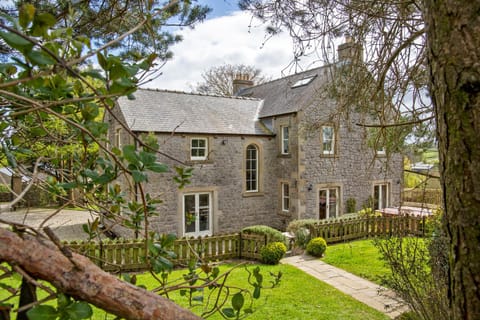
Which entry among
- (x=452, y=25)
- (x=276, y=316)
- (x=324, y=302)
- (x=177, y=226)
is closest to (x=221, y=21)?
(x=452, y=25)

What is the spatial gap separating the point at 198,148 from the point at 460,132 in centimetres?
1218

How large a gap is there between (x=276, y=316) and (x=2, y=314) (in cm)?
553

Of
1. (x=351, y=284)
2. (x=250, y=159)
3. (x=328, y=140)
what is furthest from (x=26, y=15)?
(x=328, y=140)

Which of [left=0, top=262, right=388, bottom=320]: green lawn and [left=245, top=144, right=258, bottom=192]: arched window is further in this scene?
[left=245, top=144, right=258, bottom=192]: arched window

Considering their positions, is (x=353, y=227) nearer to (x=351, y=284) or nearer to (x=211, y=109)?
(x=351, y=284)

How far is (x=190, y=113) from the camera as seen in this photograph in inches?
→ 535

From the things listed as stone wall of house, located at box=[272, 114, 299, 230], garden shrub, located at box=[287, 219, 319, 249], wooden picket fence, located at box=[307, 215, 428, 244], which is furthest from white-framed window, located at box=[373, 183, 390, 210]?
garden shrub, located at box=[287, 219, 319, 249]

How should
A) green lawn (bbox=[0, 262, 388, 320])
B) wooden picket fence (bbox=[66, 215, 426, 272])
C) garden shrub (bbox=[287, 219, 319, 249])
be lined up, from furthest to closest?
garden shrub (bbox=[287, 219, 319, 249]) < wooden picket fence (bbox=[66, 215, 426, 272]) < green lawn (bbox=[0, 262, 388, 320])

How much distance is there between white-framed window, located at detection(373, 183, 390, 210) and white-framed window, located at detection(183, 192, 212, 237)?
8570mm

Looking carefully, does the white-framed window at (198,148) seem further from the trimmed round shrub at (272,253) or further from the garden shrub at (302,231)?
the trimmed round shrub at (272,253)

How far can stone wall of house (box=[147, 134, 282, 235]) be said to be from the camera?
1225 centimetres

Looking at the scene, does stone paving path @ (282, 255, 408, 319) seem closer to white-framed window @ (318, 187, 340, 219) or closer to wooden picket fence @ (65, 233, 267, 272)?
wooden picket fence @ (65, 233, 267, 272)

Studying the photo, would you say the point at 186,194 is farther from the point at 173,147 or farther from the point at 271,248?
the point at 271,248

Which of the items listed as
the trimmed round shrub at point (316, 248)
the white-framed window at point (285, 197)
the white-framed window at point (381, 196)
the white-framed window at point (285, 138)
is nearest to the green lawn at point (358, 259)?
the trimmed round shrub at point (316, 248)
